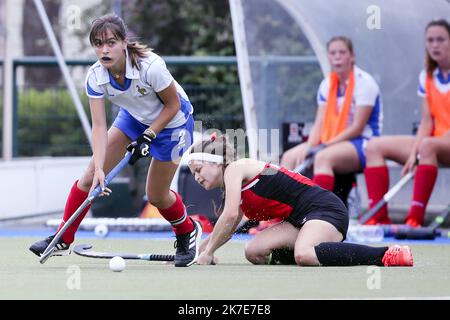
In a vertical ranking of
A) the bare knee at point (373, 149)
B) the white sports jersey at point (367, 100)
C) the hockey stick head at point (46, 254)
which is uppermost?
the white sports jersey at point (367, 100)

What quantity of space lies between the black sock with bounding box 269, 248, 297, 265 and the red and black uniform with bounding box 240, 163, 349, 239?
17 centimetres

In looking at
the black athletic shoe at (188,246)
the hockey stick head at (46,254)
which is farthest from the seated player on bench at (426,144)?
the hockey stick head at (46,254)

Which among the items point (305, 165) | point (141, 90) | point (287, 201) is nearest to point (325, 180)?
point (305, 165)

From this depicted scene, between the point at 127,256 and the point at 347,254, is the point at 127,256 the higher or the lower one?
the lower one

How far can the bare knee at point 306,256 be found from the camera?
6.82 m

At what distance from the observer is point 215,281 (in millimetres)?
6023

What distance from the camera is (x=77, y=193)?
23.8 feet

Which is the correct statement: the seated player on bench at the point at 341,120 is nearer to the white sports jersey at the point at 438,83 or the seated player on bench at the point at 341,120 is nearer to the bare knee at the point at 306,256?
the white sports jersey at the point at 438,83

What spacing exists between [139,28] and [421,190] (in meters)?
8.84

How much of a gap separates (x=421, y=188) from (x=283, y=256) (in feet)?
9.92

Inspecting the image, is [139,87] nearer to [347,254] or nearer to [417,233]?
[347,254]

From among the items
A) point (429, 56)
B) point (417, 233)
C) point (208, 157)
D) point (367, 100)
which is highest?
point (429, 56)

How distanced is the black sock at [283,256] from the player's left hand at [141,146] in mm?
989

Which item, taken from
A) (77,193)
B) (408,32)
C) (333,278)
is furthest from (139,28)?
(333,278)
